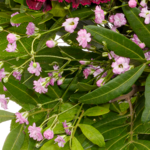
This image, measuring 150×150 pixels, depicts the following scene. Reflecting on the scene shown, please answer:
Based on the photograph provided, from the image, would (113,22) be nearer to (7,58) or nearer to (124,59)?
(124,59)

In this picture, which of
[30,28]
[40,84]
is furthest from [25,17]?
[40,84]

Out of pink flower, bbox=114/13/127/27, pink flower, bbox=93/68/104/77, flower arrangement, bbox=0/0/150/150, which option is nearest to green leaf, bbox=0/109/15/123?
flower arrangement, bbox=0/0/150/150

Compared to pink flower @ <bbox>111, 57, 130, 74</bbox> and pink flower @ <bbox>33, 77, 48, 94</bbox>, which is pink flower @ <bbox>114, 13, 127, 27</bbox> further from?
pink flower @ <bbox>33, 77, 48, 94</bbox>

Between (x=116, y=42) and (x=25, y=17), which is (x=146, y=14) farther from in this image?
(x=25, y=17)

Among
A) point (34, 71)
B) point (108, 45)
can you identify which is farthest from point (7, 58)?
point (108, 45)

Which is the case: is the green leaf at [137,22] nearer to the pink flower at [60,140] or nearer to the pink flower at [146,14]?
the pink flower at [146,14]

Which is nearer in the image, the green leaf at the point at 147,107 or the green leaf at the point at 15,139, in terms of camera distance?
the green leaf at the point at 147,107

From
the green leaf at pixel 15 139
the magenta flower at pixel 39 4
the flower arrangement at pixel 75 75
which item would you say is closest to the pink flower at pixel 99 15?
the flower arrangement at pixel 75 75
